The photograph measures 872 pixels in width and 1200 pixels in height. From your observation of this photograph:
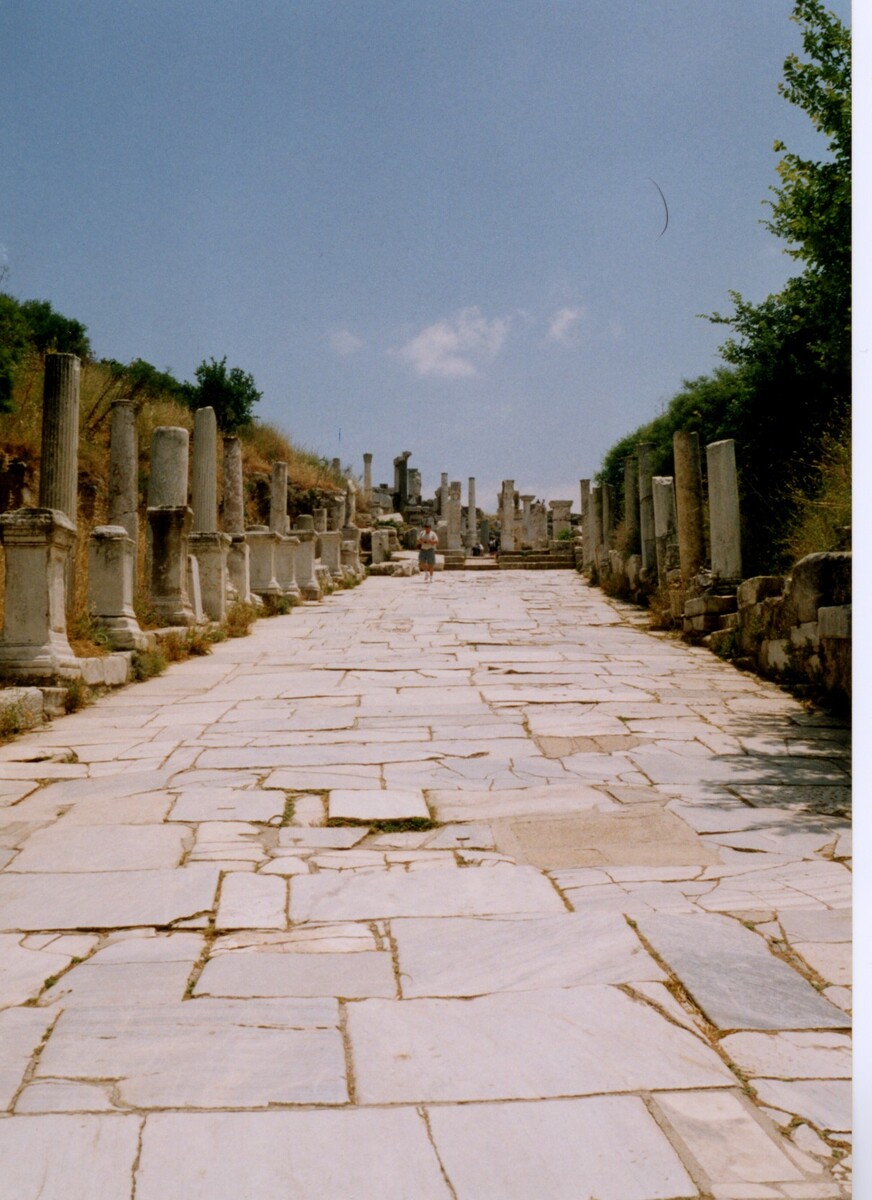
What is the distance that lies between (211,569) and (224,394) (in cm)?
2106

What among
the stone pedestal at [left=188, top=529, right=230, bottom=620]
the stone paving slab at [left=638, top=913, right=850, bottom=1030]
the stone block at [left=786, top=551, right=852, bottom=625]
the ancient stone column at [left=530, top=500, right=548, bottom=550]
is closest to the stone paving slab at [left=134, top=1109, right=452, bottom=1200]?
the stone paving slab at [left=638, top=913, right=850, bottom=1030]

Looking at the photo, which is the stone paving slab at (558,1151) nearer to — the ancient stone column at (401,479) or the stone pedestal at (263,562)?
the stone pedestal at (263,562)

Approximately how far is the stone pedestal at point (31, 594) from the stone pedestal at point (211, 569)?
4927mm

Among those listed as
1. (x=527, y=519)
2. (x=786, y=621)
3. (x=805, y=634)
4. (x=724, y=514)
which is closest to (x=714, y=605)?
(x=724, y=514)

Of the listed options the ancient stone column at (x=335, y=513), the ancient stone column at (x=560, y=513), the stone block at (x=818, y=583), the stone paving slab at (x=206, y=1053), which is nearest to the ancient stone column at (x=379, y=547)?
the ancient stone column at (x=335, y=513)

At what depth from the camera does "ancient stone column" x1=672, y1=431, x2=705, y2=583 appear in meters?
12.4

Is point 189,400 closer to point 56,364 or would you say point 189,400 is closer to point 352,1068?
point 56,364

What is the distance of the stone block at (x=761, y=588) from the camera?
30.4 feet

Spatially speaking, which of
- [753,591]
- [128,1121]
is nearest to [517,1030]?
[128,1121]

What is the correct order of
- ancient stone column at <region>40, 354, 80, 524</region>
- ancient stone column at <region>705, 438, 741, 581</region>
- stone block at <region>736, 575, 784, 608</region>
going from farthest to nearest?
ancient stone column at <region>705, 438, 741, 581</region>, stone block at <region>736, 575, 784, 608</region>, ancient stone column at <region>40, 354, 80, 524</region>

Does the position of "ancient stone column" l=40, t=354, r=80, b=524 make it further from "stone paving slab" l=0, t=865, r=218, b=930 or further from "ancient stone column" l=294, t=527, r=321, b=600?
"ancient stone column" l=294, t=527, r=321, b=600

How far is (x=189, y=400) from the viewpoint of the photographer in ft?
106

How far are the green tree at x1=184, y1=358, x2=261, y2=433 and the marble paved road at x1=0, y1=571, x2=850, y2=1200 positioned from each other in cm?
2634

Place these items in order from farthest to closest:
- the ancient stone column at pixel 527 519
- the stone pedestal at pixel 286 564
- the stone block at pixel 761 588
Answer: the ancient stone column at pixel 527 519
the stone pedestal at pixel 286 564
the stone block at pixel 761 588
